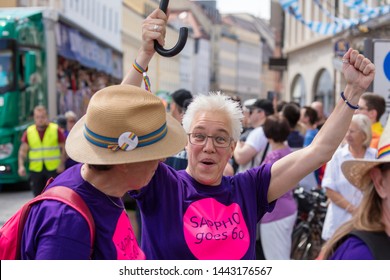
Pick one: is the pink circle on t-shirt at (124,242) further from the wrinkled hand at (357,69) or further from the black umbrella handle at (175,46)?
the wrinkled hand at (357,69)

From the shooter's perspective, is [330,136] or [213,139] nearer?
[330,136]

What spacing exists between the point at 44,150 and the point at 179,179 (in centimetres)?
995

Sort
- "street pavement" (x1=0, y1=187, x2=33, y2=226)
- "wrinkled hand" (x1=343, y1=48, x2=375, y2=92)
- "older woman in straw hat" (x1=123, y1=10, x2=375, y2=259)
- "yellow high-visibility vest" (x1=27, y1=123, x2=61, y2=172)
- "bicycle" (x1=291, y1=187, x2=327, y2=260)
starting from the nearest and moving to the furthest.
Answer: "wrinkled hand" (x1=343, y1=48, x2=375, y2=92) → "older woman in straw hat" (x1=123, y1=10, x2=375, y2=259) → "bicycle" (x1=291, y1=187, x2=327, y2=260) → "yellow high-visibility vest" (x1=27, y1=123, x2=61, y2=172) → "street pavement" (x1=0, y1=187, x2=33, y2=226)

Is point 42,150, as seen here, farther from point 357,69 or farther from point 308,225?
point 357,69

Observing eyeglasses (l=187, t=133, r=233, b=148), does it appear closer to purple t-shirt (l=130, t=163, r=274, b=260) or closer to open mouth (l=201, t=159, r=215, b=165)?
open mouth (l=201, t=159, r=215, b=165)

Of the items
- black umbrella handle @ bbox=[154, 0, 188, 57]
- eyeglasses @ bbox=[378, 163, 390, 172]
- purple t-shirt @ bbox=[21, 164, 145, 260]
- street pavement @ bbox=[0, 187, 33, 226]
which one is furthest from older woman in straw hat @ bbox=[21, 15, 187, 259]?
street pavement @ bbox=[0, 187, 33, 226]

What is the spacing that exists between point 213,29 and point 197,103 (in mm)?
138758

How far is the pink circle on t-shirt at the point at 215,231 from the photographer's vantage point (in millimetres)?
3518

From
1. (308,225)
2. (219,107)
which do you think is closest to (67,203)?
(219,107)

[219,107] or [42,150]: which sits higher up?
[219,107]

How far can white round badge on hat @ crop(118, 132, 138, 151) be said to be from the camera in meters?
2.71

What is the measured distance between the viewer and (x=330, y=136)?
3.53 m

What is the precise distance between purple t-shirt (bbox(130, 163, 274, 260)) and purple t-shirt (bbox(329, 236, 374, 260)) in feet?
3.68

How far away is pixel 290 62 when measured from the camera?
47.8 meters
